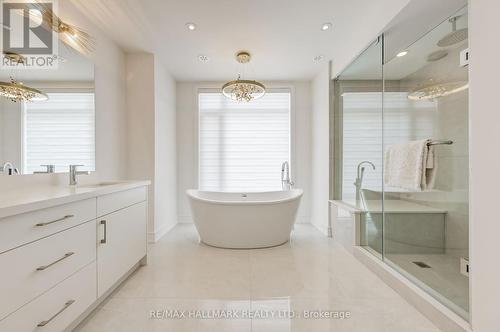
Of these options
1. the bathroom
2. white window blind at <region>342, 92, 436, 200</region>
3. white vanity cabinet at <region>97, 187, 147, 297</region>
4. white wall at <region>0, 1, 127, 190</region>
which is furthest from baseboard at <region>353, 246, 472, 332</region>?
white wall at <region>0, 1, 127, 190</region>

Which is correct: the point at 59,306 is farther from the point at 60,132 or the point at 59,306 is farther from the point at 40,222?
the point at 60,132

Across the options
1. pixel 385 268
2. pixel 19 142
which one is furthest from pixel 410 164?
pixel 19 142

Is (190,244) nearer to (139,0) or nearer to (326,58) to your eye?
(139,0)

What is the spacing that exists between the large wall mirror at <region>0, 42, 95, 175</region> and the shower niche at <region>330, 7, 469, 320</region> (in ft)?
9.50

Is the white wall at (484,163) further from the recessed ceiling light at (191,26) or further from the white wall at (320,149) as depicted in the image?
the recessed ceiling light at (191,26)

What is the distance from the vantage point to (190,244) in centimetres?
292

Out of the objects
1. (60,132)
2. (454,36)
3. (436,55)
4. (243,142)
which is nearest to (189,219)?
(243,142)

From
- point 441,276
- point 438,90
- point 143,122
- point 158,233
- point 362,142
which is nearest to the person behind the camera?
point 441,276

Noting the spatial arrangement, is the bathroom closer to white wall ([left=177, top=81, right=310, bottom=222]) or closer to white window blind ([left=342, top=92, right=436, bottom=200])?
white window blind ([left=342, top=92, right=436, bottom=200])

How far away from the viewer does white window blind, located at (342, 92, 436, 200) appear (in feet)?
7.25

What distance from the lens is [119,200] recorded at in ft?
5.93

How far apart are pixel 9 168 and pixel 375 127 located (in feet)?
10.4

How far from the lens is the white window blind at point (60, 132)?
1.72 metres

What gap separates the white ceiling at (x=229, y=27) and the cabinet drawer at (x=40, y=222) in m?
1.89
